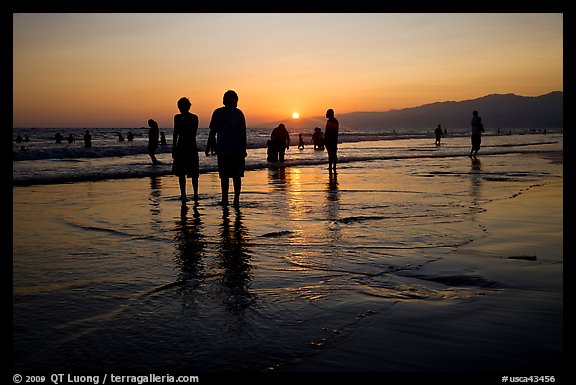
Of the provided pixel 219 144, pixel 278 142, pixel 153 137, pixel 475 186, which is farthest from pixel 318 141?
pixel 219 144

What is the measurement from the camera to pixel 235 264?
546 centimetres

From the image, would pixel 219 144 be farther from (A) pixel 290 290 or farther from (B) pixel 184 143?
(A) pixel 290 290

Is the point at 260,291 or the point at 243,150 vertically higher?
the point at 243,150

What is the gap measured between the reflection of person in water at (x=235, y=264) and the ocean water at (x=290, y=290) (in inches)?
0.8

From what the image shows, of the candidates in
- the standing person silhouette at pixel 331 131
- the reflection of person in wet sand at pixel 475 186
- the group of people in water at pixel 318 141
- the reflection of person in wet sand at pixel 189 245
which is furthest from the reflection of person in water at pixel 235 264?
the standing person silhouette at pixel 331 131

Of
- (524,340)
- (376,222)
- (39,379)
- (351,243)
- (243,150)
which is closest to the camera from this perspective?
(39,379)

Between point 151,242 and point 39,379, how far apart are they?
3954 mm

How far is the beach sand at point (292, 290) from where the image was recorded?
309 cm

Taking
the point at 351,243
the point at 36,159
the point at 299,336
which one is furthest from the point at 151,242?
the point at 36,159

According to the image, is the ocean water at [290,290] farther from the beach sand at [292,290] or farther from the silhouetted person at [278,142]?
the silhouetted person at [278,142]

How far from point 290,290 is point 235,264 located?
1151mm

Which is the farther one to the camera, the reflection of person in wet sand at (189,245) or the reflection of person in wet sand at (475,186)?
the reflection of person in wet sand at (475,186)

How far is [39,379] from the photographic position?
2.81 meters
